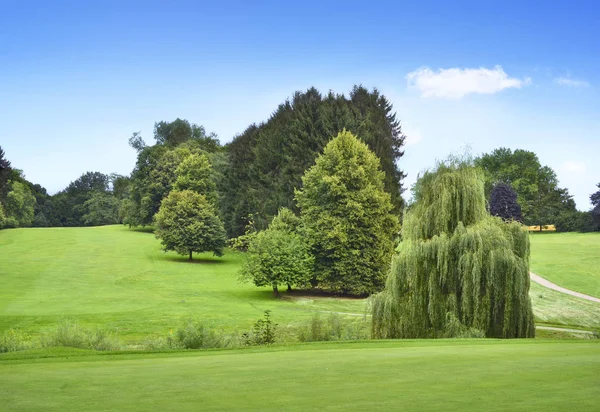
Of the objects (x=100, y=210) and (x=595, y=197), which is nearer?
(x=595, y=197)

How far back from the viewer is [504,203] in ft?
305

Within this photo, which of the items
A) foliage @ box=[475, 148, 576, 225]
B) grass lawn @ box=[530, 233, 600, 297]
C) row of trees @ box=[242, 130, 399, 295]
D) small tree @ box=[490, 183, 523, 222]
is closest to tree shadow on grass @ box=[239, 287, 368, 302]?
row of trees @ box=[242, 130, 399, 295]

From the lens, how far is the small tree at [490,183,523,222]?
9256cm

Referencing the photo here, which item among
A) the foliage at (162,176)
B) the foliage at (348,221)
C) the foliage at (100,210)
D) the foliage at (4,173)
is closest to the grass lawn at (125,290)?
the foliage at (348,221)

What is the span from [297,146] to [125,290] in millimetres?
22009

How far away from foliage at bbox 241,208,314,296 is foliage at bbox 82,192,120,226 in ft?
254

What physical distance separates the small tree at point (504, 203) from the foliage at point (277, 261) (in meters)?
51.4

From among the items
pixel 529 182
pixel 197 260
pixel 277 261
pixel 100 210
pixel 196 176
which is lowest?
pixel 197 260

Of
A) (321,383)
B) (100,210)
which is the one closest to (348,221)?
(321,383)

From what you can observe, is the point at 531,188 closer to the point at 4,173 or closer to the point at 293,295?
the point at 293,295

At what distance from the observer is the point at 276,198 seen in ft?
202

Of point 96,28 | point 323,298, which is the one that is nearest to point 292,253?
point 323,298

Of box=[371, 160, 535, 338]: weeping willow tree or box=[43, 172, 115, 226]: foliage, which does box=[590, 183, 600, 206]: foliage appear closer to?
box=[371, 160, 535, 338]: weeping willow tree

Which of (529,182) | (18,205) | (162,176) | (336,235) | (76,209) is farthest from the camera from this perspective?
(76,209)
